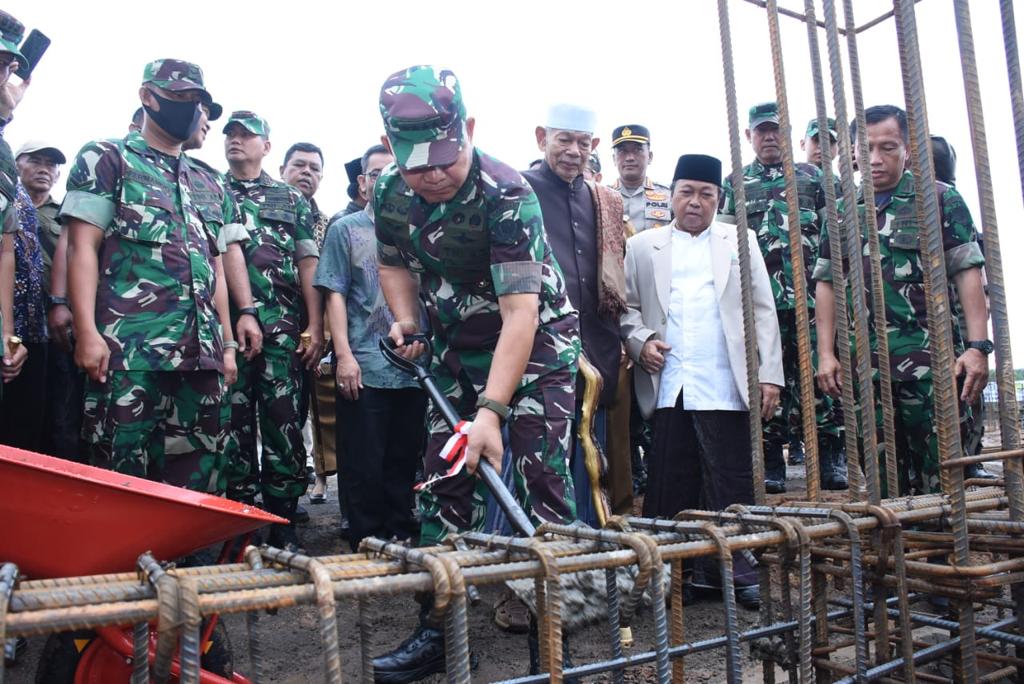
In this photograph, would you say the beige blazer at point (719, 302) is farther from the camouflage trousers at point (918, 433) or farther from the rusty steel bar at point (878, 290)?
the rusty steel bar at point (878, 290)

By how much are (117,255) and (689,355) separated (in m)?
2.45

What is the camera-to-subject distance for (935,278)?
7.06ft

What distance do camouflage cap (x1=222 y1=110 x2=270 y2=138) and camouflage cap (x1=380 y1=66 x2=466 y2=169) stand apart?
2493 mm

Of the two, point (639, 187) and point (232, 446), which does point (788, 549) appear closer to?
point (232, 446)

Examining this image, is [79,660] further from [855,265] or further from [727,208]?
[727,208]

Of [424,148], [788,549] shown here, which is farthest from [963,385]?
[424,148]

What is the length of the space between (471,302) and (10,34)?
2.13 metres

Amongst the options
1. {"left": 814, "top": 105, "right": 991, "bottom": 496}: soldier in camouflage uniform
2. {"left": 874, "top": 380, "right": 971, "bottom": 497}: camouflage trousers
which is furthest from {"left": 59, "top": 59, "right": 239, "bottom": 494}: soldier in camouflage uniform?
A: {"left": 874, "top": 380, "right": 971, "bottom": 497}: camouflage trousers

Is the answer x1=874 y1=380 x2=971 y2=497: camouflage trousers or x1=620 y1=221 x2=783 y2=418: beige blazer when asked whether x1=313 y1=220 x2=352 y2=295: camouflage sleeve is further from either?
x1=874 y1=380 x2=971 y2=497: camouflage trousers

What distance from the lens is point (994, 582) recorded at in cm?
186

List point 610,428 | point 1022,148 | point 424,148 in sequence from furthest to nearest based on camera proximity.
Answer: point 610,428 → point 424,148 → point 1022,148

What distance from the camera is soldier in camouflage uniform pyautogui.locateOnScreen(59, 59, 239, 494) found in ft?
10.5

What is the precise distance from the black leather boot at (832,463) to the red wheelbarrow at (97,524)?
4386 millimetres

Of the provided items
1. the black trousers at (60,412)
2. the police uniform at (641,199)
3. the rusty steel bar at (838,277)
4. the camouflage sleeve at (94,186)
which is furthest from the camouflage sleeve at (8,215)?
the police uniform at (641,199)
